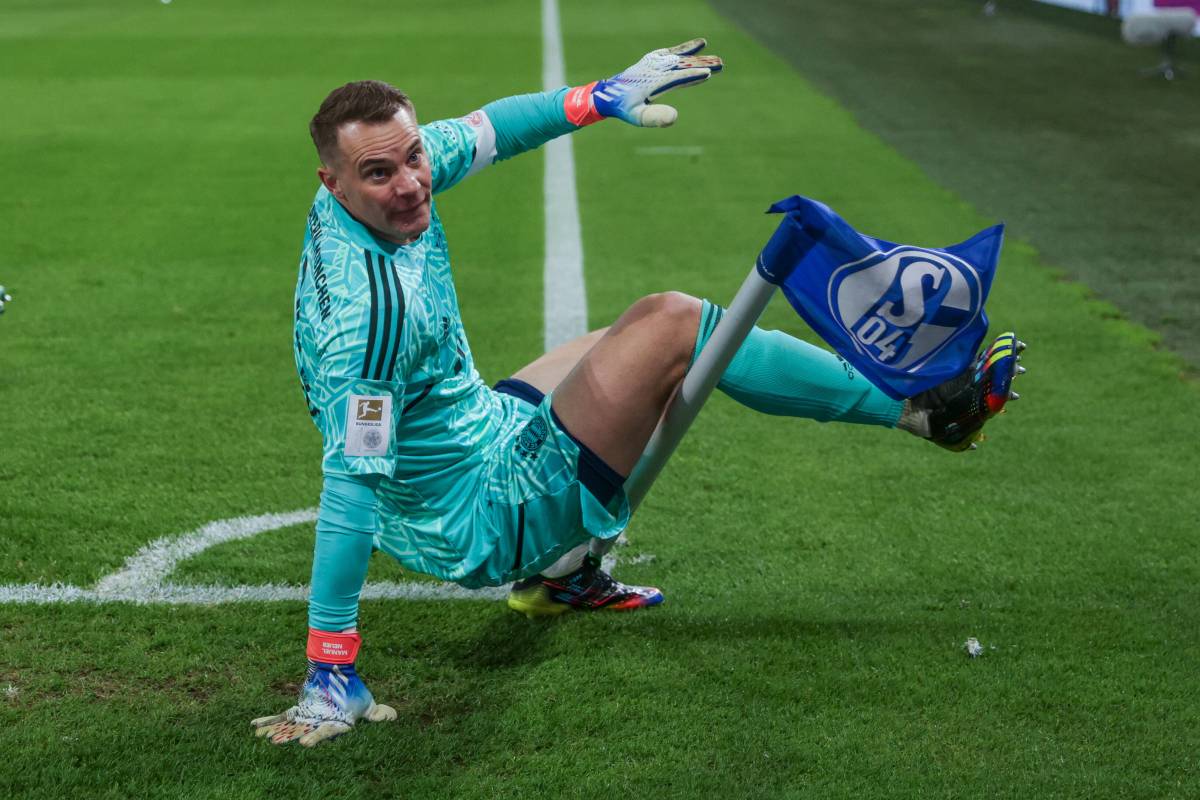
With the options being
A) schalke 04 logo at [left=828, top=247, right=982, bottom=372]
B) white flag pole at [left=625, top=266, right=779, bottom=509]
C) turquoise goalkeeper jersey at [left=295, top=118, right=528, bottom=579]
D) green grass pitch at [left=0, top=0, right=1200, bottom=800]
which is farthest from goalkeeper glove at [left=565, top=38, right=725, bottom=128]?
green grass pitch at [left=0, top=0, right=1200, bottom=800]

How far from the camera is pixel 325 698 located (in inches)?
119

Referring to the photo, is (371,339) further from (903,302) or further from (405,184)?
(903,302)

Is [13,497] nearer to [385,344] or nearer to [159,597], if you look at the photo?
[159,597]

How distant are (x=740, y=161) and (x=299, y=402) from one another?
5.88 metres

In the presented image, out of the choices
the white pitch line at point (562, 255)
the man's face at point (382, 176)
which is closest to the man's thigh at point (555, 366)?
the man's face at point (382, 176)

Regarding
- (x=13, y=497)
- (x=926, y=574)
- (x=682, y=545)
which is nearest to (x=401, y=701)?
(x=682, y=545)

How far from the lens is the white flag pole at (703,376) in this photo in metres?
2.93

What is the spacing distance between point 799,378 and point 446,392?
0.83 metres

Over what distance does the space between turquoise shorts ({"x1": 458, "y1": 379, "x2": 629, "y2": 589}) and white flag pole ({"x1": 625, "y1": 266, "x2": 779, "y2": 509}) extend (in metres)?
0.08

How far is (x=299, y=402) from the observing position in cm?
534

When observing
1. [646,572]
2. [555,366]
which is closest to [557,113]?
[555,366]

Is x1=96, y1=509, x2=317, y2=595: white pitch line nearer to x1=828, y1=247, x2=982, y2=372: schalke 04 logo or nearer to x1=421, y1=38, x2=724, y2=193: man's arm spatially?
x1=421, y1=38, x2=724, y2=193: man's arm

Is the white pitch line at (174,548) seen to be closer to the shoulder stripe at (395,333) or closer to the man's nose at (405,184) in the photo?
the shoulder stripe at (395,333)

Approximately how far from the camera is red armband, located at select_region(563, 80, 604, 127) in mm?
3467
